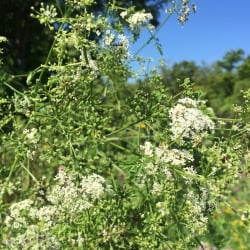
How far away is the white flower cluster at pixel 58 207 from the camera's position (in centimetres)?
173

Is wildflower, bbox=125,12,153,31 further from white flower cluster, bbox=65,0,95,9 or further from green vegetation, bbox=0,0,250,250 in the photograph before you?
white flower cluster, bbox=65,0,95,9

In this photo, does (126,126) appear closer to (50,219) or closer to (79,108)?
(79,108)

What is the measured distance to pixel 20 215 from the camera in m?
1.88

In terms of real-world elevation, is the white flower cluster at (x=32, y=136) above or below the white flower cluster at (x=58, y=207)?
above

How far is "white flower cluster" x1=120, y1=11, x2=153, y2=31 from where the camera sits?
2117mm

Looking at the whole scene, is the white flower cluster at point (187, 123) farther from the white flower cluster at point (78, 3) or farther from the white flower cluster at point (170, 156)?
the white flower cluster at point (78, 3)

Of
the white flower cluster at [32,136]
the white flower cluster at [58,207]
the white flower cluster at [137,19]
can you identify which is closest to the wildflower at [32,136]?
the white flower cluster at [32,136]

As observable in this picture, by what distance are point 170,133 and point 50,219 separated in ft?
1.61

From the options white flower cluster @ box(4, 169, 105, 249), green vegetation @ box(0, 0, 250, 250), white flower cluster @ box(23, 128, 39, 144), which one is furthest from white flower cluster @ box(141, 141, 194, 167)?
white flower cluster @ box(23, 128, 39, 144)

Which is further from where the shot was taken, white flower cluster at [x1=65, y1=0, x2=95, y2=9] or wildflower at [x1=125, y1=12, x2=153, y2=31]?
wildflower at [x1=125, y1=12, x2=153, y2=31]

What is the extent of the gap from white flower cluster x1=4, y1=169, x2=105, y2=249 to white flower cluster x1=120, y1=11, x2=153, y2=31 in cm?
65

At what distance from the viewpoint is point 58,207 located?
1762 millimetres

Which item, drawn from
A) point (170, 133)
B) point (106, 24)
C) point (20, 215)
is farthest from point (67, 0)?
point (20, 215)

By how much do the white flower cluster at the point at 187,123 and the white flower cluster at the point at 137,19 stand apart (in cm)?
41
